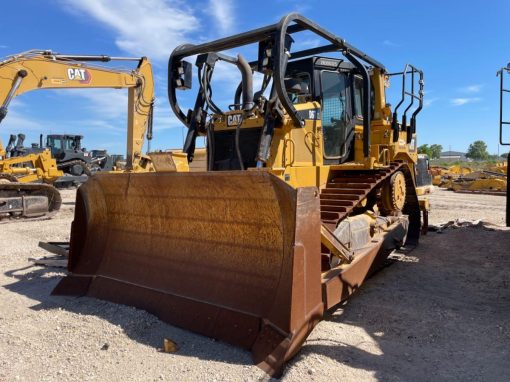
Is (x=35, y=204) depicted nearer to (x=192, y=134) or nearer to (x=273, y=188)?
(x=192, y=134)

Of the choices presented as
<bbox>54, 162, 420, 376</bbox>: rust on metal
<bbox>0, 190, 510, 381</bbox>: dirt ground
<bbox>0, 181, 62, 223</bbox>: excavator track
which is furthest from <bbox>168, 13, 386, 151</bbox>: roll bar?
<bbox>0, 181, 62, 223</bbox>: excavator track

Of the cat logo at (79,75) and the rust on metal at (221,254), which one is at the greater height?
the cat logo at (79,75)

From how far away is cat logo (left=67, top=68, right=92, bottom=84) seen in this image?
1076 centimetres

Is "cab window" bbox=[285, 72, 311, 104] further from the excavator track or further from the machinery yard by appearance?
the excavator track

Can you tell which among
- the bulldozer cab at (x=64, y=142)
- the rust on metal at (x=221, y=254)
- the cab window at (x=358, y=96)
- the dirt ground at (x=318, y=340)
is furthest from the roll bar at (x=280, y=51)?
the bulldozer cab at (x=64, y=142)

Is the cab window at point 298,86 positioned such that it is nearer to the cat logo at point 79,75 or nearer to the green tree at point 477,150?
the cat logo at point 79,75

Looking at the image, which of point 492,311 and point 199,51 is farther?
point 199,51

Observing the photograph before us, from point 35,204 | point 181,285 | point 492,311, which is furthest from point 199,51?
point 35,204

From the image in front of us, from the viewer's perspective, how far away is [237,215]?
3.82m

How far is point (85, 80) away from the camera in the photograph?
432 inches

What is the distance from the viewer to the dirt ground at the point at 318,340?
308 centimetres

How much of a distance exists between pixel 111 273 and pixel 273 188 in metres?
2.22

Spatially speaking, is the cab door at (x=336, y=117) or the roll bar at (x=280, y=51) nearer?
the roll bar at (x=280, y=51)

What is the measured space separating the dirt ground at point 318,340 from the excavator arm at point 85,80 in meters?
6.12
